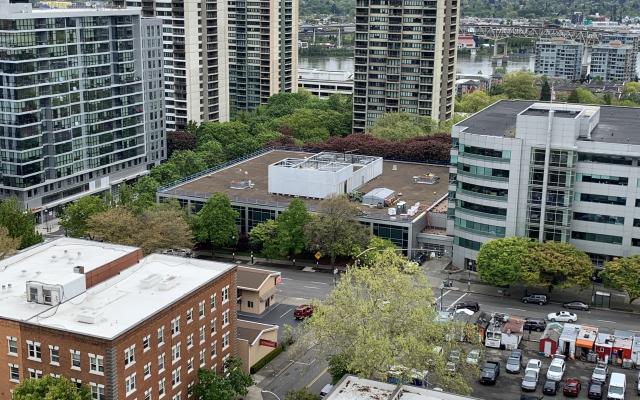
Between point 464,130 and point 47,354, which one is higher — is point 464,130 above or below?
above

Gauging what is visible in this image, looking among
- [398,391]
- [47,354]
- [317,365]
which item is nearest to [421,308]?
[398,391]

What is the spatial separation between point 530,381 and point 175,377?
27.9 metres

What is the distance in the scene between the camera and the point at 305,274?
9488 centimetres

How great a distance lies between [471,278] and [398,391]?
145 ft

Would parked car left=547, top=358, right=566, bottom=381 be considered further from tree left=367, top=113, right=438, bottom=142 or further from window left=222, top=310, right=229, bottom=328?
tree left=367, top=113, right=438, bottom=142

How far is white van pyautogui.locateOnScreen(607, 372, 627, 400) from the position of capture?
6550 cm

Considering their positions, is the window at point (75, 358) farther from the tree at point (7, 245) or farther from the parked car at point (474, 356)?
the parked car at point (474, 356)

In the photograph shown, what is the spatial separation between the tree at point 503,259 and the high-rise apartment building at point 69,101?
191 feet

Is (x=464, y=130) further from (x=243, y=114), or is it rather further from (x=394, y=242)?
(x=243, y=114)

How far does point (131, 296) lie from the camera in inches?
2386

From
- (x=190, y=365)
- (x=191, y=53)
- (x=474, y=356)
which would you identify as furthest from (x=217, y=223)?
(x=191, y=53)

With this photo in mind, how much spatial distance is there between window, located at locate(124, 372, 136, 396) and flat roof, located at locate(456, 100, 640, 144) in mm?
52123

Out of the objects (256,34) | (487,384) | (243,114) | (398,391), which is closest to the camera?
(398,391)

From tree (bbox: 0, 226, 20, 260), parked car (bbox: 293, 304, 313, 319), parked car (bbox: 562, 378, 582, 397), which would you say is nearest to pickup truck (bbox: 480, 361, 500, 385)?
parked car (bbox: 562, 378, 582, 397)
